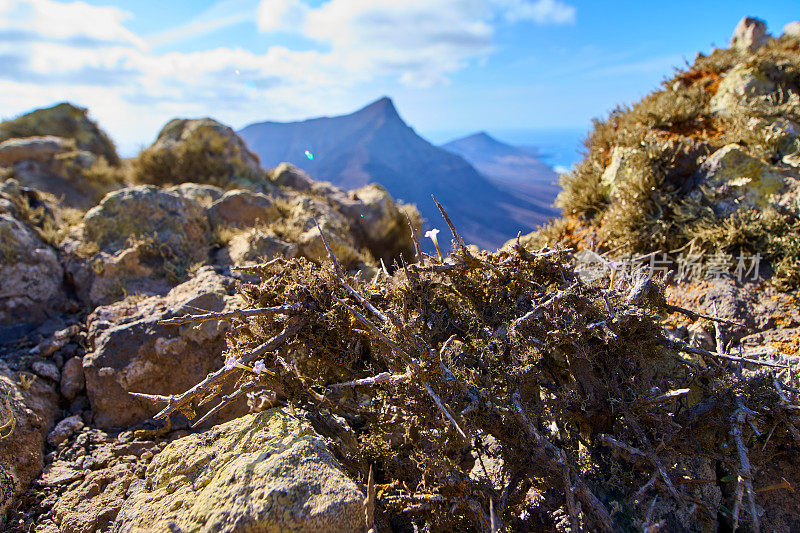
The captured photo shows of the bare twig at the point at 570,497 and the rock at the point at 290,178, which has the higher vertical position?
the rock at the point at 290,178

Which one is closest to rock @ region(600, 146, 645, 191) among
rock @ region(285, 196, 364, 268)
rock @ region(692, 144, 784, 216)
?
rock @ region(692, 144, 784, 216)

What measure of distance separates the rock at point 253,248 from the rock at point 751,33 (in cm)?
1249

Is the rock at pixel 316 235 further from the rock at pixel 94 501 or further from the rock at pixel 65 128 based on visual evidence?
the rock at pixel 65 128

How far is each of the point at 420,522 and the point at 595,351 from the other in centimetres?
152

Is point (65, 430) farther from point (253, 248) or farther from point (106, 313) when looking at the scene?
point (253, 248)

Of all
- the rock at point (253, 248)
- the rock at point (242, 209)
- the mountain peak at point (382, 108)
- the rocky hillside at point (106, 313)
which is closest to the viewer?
the rocky hillside at point (106, 313)

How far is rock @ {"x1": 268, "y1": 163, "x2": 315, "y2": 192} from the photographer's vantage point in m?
10.9

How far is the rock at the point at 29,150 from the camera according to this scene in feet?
29.8

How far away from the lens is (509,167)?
65.8 meters

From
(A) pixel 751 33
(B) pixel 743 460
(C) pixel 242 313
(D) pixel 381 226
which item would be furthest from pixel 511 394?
(A) pixel 751 33

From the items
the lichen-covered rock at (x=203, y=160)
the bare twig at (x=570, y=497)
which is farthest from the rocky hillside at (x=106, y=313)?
the lichen-covered rock at (x=203, y=160)

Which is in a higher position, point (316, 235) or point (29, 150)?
point (29, 150)

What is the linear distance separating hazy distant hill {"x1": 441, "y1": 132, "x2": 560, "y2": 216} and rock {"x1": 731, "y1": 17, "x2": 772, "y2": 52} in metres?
25.9

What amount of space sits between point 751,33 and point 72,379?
16166 mm
